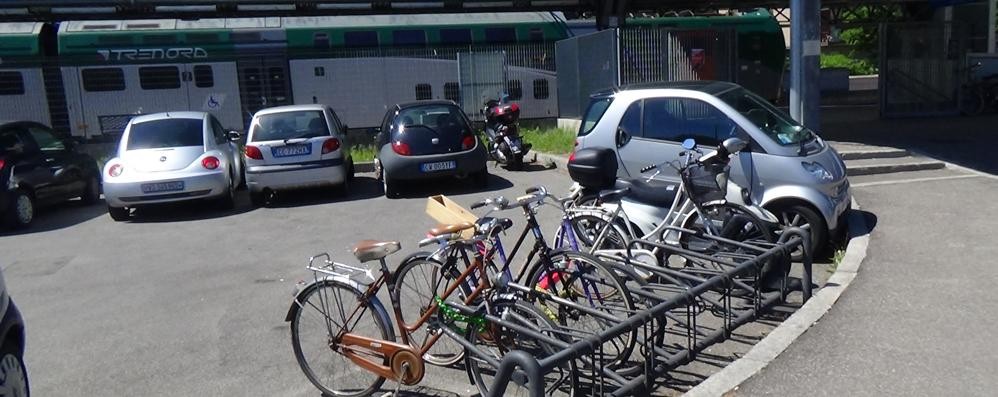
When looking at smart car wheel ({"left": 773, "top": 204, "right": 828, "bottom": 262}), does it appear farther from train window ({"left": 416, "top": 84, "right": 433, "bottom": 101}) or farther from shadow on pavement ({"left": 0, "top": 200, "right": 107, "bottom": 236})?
train window ({"left": 416, "top": 84, "right": 433, "bottom": 101})

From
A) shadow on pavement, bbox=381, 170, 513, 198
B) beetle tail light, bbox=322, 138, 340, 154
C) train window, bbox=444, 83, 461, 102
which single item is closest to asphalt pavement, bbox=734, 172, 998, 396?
shadow on pavement, bbox=381, 170, 513, 198

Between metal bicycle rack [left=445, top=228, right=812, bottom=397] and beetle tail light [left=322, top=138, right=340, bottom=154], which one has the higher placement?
beetle tail light [left=322, top=138, right=340, bottom=154]

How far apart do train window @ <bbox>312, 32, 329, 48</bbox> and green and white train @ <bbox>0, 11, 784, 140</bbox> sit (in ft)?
0.09

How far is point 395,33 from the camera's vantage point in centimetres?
2261

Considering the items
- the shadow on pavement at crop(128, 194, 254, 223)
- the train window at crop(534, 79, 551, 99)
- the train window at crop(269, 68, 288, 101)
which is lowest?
the shadow on pavement at crop(128, 194, 254, 223)

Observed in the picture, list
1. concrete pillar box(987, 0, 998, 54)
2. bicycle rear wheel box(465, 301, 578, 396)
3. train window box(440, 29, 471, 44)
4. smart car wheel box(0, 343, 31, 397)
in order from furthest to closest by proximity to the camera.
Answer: train window box(440, 29, 471, 44) → concrete pillar box(987, 0, 998, 54) → bicycle rear wheel box(465, 301, 578, 396) → smart car wheel box(0, 343, 31, 397)

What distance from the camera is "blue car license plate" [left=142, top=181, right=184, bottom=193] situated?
37.9 ft

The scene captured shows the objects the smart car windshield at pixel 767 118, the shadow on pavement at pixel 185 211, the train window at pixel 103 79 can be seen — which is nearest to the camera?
the smart car windshield at pixel 767 118

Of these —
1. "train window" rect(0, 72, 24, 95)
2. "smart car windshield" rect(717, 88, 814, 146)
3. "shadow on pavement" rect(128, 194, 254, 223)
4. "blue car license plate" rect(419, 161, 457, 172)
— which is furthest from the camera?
"train window" rect(0, 72, 24, 95)

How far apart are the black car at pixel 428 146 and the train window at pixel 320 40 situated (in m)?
10.2

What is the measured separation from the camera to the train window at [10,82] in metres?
20.5

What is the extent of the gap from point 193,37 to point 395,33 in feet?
17.3

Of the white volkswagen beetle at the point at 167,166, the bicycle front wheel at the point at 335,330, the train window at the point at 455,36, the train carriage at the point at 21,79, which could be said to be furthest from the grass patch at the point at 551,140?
the train carriage at the point at 21,79

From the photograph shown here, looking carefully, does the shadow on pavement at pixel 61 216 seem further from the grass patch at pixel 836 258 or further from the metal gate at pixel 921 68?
the metal gate at pixel 921 68
